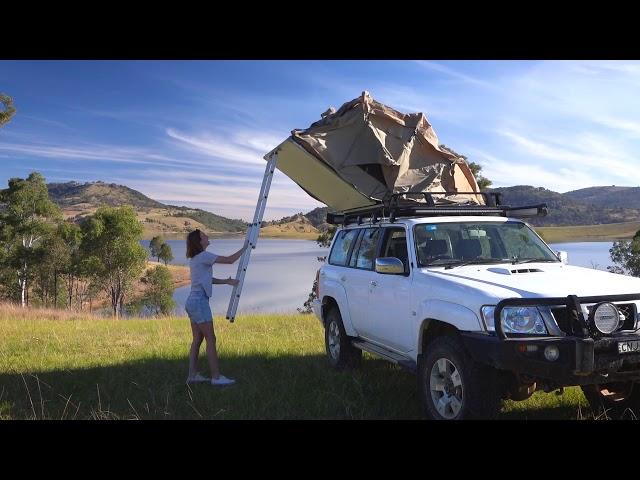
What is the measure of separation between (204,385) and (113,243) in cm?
5083

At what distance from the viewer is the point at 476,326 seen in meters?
4.22

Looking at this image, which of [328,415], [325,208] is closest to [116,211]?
[325,208]

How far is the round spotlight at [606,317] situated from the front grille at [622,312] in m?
0.06

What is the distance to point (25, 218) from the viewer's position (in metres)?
48.0

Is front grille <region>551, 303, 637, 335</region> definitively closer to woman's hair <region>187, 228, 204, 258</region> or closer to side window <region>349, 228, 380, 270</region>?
side window <region>349, 228, 380, 270</region>

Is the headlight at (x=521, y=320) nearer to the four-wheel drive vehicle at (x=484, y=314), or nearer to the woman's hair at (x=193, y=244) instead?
the four-wheel drive vehicle at (x=484, y=314)

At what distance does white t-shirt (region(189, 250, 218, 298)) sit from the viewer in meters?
6.51

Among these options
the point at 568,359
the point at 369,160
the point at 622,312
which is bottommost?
the point at 568,359

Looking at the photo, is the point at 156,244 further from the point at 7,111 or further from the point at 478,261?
the point at 478,261

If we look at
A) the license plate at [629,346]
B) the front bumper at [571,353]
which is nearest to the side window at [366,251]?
the front bumper at [571,353]

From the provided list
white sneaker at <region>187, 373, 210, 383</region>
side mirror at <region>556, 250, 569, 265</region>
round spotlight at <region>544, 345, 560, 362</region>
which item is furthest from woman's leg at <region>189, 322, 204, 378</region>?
side mirror at <region>556, 250, 569, 265</region>

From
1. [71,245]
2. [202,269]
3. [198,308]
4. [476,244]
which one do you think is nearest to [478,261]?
[476,244]

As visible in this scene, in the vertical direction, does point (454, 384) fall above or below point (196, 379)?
above
